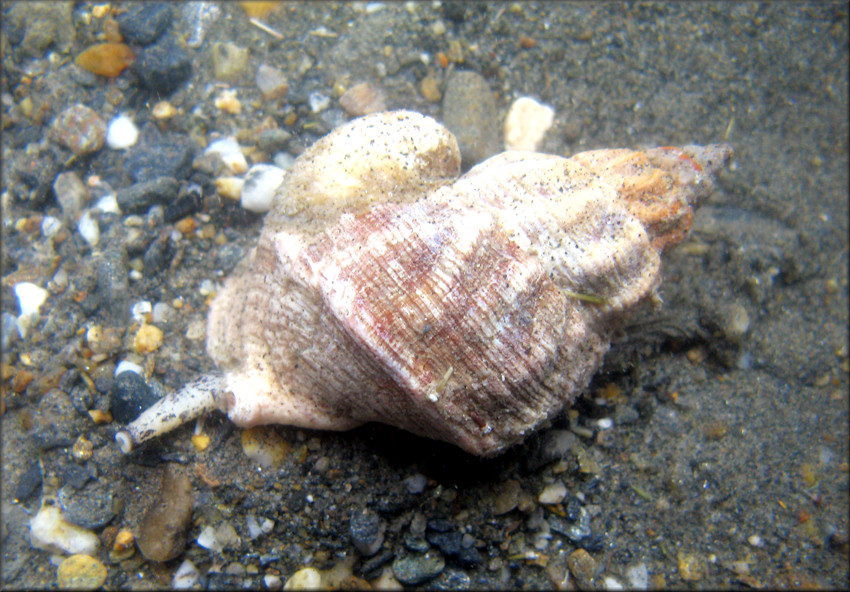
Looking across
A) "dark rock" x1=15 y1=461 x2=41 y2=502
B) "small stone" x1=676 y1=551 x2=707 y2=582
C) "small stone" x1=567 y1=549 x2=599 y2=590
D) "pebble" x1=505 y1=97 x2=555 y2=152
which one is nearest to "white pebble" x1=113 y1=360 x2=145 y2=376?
"dark rock" x1=15 y1=461 x2=41 y2=502

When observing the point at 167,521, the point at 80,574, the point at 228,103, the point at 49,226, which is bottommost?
the point at 80,574

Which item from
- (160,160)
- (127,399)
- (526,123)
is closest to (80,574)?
(127,399)

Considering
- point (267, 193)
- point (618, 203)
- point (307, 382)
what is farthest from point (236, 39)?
point (618, 203)

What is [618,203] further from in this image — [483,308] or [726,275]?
[726,275]

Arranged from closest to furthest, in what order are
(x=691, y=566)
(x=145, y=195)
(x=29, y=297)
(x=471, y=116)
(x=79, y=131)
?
(x=691, y=566), (x=29, y=297), (x=145, y=195), (x=79, y=131), (x=471, y=116)

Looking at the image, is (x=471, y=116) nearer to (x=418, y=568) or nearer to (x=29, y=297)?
(x=418, y=568)

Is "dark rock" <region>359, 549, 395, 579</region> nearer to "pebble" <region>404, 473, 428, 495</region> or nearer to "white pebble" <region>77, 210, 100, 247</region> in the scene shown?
"pebble" <region>404, 473, 428, 495</region>

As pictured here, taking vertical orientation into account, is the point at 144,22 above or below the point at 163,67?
above

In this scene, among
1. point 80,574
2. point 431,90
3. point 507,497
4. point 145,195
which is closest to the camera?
point 80,574
